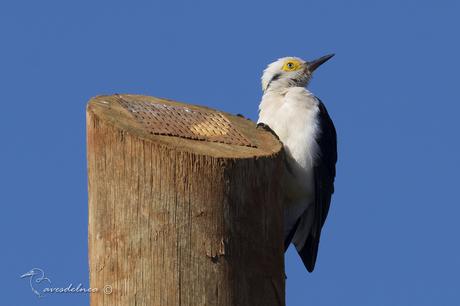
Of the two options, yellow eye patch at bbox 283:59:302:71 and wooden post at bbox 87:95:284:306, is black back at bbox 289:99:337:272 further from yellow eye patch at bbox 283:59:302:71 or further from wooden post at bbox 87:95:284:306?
wooden post at bbox 87:95:284:306

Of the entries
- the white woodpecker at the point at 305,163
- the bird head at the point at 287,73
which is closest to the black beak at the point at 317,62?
the bird head at the point at 287,73

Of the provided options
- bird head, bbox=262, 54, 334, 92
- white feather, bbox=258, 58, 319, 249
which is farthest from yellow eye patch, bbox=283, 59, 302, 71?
white feather, bbox=258, 58, 319, 249

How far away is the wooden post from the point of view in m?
4.42

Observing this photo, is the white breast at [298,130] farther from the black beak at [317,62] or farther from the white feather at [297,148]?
the black beak at [317,62]

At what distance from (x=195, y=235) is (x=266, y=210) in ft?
1.71

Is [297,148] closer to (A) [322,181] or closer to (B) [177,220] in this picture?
(A) [322,181]

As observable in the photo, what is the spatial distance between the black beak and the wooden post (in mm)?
3780

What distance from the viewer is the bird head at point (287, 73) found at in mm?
8234

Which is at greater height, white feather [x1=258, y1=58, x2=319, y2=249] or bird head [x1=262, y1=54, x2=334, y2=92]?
bird head [x1=262, y1=54, x2=334, y2=92]

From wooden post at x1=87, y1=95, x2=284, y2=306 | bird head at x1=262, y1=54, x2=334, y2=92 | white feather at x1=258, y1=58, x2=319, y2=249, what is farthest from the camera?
bird head at x1=262, y1=54, x2=334, y2=92

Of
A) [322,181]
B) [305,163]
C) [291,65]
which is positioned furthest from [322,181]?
[291,65]

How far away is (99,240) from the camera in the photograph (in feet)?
15.3

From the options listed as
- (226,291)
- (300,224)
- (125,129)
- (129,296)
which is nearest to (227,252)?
(226,291)

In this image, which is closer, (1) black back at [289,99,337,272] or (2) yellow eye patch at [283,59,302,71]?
(1) black back at [289,99,337,272]
